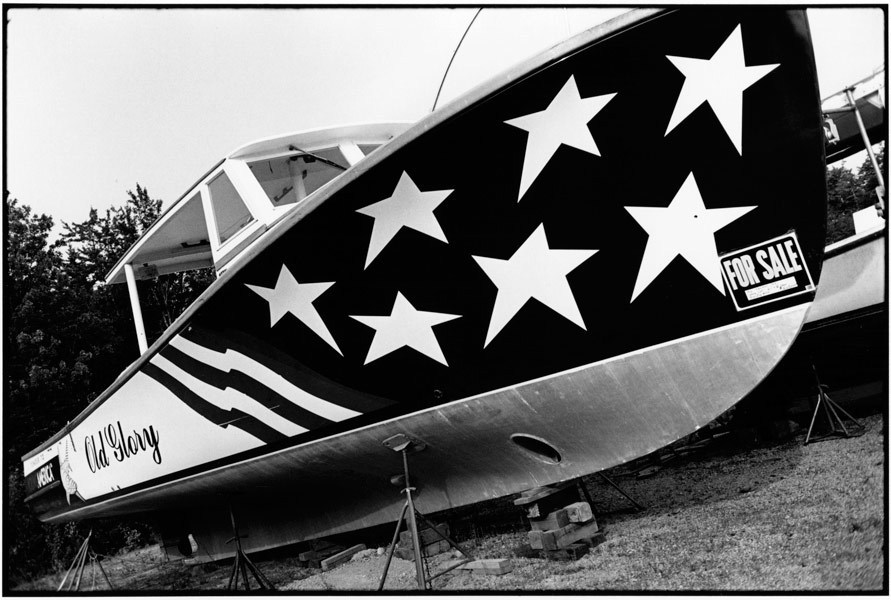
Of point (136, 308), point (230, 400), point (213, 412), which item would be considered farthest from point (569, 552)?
point (136, 308)

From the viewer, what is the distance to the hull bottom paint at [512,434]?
3.27 meters

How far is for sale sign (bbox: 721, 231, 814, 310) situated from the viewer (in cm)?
310

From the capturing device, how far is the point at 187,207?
4.98 m

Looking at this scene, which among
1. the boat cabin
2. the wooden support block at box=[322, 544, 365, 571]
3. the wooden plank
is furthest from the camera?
the wooden support block at box=[322, 544, 365, 571]

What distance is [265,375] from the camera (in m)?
4.07

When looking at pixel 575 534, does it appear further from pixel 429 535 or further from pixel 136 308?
pixel 136 308

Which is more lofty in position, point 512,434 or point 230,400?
point 230,400

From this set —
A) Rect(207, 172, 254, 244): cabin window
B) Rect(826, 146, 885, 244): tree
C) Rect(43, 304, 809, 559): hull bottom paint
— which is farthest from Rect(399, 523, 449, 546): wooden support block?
Rect(826, 146, 885, 244): tree

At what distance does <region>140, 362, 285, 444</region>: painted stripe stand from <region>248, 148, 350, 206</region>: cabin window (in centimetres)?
146

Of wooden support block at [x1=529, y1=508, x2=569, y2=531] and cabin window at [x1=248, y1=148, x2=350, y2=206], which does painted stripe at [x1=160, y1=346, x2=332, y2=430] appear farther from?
wooden support block at [x1=529, y1=508, x2=569, y2=531]

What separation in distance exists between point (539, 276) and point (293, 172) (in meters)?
2.34

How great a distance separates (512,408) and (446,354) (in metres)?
0.48

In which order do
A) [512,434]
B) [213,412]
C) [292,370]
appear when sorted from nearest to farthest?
[512,434]
[292,370]
[213,412]

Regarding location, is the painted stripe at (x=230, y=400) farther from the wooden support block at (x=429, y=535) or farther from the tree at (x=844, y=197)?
the tree at (x=844, y=197)
